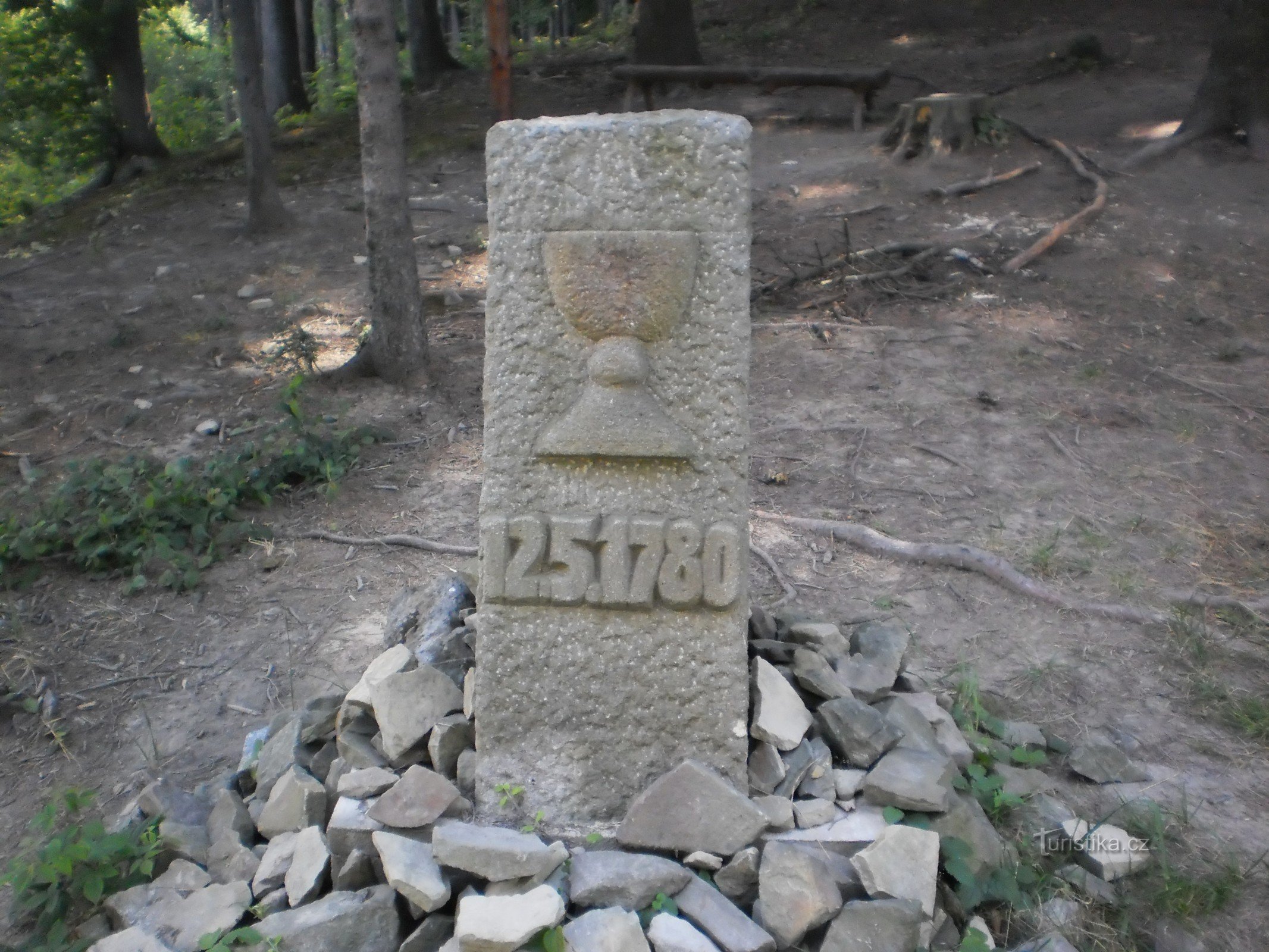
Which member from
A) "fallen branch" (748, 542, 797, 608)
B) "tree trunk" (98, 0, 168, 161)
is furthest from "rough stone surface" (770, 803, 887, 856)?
"tree trunk" (98, 0, 168, 161)

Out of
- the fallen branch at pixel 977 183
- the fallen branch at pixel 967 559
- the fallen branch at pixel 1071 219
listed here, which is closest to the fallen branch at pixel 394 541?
the fallen branch at pixel 967 559

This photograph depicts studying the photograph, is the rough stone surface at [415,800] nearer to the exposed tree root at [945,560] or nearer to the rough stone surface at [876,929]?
the rough stone surface at [876,929]

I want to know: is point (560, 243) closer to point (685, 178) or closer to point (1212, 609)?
point (685, 178)

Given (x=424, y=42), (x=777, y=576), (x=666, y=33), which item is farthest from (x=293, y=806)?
(x=424, y=42)

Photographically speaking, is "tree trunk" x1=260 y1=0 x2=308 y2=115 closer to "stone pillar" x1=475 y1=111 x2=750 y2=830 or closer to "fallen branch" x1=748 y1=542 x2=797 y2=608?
"fallen branch" x1=748 y1=542 x2=797 y2=608

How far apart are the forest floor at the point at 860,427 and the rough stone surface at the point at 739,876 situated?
3.62 ft

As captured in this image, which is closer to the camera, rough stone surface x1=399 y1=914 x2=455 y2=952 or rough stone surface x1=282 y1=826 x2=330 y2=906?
rough stone surface x1=399 y1=914 x2=455 y2=952

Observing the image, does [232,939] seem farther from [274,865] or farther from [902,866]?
[902,866]

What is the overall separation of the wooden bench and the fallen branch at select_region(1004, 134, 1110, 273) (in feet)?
7.90

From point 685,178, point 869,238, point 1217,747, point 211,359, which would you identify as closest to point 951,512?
point 1217,747

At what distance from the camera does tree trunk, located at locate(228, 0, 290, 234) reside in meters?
7.72

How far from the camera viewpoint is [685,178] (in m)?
2.27

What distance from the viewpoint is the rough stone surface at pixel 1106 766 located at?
2873mm

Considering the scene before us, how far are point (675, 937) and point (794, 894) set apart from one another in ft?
0.90
